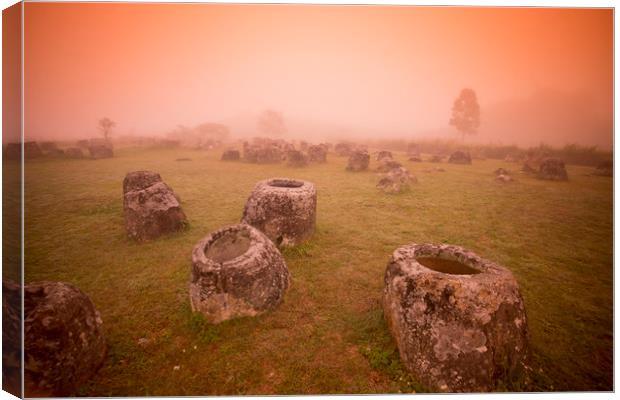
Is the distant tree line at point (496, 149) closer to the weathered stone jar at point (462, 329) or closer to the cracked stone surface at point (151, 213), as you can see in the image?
the weathered stone jar at point (462, 329)

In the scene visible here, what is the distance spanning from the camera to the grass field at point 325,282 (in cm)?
340

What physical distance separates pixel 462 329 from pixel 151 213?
6.66 metres

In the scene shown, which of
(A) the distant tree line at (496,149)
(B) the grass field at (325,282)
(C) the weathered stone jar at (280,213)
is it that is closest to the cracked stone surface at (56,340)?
(B) the grass field at (325,282)

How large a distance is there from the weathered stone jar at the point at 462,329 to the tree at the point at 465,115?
31.2m

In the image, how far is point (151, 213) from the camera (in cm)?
679

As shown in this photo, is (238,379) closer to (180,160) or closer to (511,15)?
(511,15)

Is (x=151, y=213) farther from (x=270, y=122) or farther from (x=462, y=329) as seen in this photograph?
(x=270, y=122)

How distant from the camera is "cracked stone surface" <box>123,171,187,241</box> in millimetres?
6762

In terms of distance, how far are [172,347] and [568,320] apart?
5.66 metres

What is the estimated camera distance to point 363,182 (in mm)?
13422

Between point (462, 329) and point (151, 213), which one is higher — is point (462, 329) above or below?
below

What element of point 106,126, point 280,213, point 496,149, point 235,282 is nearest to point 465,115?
point 496,149

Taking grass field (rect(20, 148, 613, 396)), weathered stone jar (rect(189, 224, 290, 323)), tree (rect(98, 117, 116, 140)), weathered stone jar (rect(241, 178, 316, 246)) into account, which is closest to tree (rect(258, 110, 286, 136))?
tree (rect(98, 117, 116, 140))

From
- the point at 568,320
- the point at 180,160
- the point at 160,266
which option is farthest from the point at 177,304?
the point at 180,160
